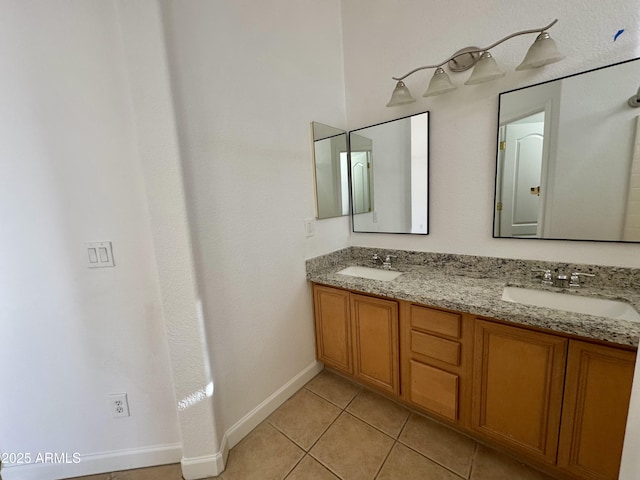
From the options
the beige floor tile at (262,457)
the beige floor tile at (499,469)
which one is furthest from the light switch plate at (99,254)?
the beige floor tile at (499,469)

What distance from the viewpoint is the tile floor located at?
127 cm

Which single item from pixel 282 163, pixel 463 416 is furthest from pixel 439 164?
pixel 463 416

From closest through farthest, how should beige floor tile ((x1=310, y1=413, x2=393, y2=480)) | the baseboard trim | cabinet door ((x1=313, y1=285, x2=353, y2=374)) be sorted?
beige floor tile ((x1=310, y1=413, x2=393, y2=480)) < the baseboard trim < cabinet door ((x1=313, y1=285, x2=353, y2=374))

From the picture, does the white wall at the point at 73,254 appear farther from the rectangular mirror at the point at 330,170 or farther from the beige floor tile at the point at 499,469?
the beige floor tile at the point at 499,469

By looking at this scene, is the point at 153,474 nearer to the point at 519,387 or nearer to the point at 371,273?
the point at 371,273

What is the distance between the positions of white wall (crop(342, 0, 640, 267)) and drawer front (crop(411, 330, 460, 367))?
2.14ft

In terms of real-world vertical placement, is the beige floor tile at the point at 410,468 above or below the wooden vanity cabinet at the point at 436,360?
below

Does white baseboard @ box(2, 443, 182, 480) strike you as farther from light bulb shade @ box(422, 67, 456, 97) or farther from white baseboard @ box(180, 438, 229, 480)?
light bulb shade @ box(422, 67, 456, 97)

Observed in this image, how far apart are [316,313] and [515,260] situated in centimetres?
134

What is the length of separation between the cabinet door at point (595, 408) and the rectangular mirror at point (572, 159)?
64 cm

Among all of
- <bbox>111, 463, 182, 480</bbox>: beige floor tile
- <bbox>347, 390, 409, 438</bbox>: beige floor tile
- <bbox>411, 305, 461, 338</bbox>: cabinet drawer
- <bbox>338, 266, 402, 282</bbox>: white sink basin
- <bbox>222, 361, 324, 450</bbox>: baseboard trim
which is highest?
<bbox>338, 266, 402, 282</bbox>: white sink basin

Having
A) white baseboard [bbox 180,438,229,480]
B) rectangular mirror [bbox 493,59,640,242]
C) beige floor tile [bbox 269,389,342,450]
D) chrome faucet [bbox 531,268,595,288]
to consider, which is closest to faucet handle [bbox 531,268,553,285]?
chrome faucet [bbox 531,268,595,288]

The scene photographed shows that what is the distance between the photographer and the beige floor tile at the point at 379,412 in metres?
1.54

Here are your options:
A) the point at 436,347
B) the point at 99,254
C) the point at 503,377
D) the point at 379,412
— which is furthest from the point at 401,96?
the point at 379,412
